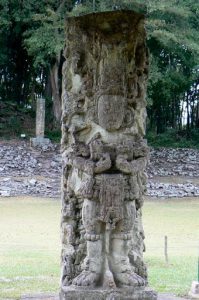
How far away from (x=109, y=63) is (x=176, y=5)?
20.8 metres

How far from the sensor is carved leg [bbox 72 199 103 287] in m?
5.57

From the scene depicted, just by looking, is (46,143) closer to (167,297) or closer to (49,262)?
(49,262)

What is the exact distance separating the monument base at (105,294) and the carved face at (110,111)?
4.75ft

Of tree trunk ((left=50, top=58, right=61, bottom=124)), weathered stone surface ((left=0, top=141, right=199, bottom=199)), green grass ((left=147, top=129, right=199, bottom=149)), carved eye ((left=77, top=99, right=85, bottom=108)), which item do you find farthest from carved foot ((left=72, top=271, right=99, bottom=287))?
tree trunk ((left=50, top=58, right=61, bottom=124))

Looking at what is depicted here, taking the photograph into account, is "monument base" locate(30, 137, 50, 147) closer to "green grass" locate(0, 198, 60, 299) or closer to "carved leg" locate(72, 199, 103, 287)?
"green grass" locate(0, 198, 60, 299)

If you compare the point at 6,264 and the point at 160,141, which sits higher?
the point at 160,141

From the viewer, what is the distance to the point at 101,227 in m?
5.65

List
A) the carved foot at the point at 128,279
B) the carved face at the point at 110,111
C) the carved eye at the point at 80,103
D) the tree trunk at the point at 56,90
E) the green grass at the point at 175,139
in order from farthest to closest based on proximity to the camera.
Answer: the green grass at the point at 175,139, the tree trunk at the point at 56,90, the carved eye at the point at 80,103, the carved face at the point at 110,111, the carved foot at the point at 128,279

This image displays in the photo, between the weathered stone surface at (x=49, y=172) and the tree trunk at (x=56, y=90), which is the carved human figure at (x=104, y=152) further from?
the tree trunk at (x=56, y=90)

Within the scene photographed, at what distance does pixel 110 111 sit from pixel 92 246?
1229 millimetres

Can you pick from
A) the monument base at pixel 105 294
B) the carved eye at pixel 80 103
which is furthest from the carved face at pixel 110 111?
the monument base at pixel 105 294

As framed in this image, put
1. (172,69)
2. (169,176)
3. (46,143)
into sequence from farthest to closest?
(172,69) → (46,143) → (169,176)

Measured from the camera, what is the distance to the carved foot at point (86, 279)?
18.1 ft

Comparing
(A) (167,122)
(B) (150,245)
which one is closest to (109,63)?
(B) (150,245)
